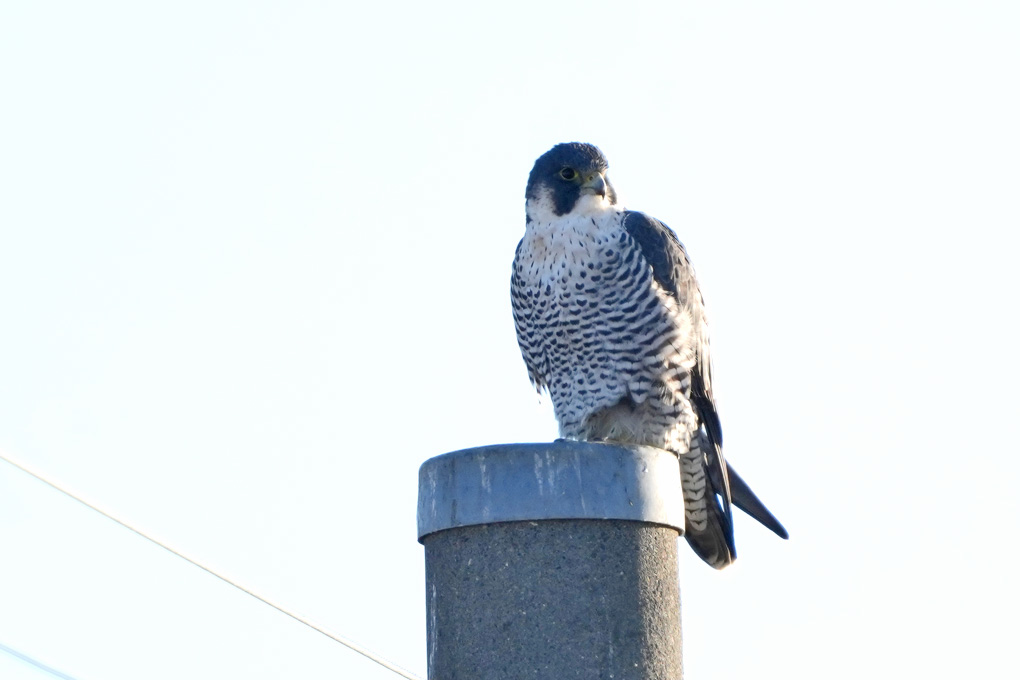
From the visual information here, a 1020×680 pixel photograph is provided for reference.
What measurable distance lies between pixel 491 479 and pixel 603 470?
242 millimetres

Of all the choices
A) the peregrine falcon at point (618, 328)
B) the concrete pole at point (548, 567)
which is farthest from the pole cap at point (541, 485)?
the peregrine falcon at point (618, 328)

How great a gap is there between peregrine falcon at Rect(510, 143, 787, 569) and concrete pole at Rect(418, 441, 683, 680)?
85.8 inches

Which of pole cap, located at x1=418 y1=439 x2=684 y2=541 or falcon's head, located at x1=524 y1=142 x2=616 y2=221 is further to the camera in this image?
falcon's head, located at x1=524 y1=142 x2=616 y2=221

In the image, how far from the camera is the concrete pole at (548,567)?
2.91 m

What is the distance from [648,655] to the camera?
2.99m

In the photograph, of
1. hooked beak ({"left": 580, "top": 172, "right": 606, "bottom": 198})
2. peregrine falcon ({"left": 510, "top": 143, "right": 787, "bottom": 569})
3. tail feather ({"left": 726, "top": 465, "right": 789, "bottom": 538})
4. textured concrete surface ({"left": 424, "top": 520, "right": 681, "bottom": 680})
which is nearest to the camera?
textured concrete surface ({"left": 424, "top": 520, "right": 681, "bottom": 680})

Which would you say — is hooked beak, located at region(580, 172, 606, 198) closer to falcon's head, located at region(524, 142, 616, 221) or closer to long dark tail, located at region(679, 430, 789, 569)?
falcon's head, located at region(524, 142, 616, 221)

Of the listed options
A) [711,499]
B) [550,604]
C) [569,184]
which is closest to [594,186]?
[569,184]

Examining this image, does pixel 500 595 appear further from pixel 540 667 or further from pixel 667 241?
pixel 667 241

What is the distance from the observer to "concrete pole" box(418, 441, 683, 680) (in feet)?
9.55

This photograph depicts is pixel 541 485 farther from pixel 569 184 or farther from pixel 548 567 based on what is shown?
pixel 569 184

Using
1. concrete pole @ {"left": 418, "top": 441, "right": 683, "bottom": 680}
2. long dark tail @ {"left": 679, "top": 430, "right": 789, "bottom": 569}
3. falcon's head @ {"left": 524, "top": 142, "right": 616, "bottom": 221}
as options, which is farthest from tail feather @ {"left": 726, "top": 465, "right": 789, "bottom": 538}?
concrete pole @ {"left": 418, "top": 441, "right": 683, "bottom": 680}

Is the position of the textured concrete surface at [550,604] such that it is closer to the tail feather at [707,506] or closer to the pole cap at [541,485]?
the pole cap at [541,485]

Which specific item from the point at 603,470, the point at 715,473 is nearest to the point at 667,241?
the point at 715,473
